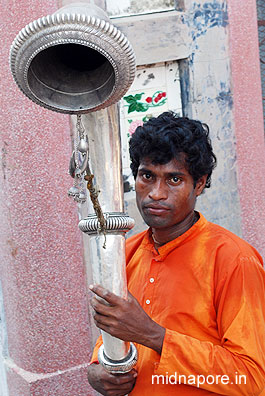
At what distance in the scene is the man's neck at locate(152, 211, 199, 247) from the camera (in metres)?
2.20

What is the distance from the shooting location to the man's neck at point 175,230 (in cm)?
220

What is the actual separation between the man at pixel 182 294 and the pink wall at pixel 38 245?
1.35 metres

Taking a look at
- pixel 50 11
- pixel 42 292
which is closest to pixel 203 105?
pixel 50 11

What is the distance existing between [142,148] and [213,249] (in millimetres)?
482

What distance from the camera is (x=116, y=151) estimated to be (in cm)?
188

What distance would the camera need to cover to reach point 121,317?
180 centimetres

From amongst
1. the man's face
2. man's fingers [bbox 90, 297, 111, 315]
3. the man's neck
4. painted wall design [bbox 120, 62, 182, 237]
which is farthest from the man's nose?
painted wall design [bbox 120, 62, 182, 237]

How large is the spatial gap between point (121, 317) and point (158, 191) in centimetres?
53

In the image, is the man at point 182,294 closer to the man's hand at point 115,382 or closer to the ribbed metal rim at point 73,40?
the man's hand at point 115,382

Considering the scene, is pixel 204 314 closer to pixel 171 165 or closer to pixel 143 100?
pixel 171 165

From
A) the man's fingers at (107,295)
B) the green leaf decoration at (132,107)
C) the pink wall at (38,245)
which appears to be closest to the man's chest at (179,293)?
the man's fingers at (107,295)

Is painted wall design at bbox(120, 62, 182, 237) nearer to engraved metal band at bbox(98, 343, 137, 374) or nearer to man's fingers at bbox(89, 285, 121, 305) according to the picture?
engraved metal band at bbox(98, 343, 137, 374)

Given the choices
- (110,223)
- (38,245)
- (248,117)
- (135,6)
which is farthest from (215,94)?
(110,223)

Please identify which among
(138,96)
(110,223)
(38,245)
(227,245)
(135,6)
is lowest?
(38,245)
